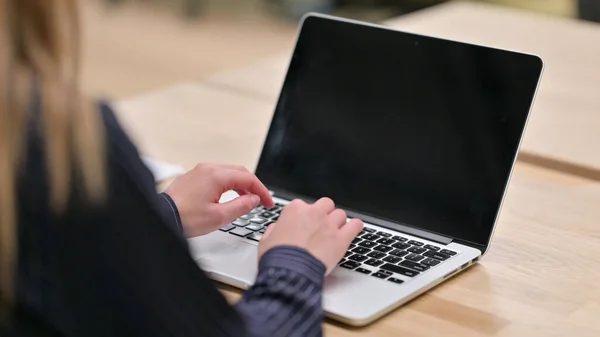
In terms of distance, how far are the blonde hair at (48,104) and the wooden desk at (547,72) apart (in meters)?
0.93

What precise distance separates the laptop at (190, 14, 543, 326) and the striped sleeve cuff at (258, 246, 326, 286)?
0.08m

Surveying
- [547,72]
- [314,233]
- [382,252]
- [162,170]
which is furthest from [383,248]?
[547,72]

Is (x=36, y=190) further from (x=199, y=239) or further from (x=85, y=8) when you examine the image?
(x=199, y=239)

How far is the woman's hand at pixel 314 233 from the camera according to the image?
3.17 ft

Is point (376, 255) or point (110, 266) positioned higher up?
point (110, 266)

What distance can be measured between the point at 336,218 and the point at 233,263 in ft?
0.41

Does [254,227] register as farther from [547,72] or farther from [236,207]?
[547,72]

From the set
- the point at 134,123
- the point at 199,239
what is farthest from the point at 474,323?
the point at 134,123

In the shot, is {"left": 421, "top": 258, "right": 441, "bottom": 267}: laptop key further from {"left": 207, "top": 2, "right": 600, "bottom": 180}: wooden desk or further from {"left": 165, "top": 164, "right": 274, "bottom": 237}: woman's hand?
{"left": 207, "top": 2, "right": 600, "bottom": 180}: wooden desk

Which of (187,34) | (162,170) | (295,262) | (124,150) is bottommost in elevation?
(187,34)

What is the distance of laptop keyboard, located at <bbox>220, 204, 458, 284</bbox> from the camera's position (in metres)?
1.05

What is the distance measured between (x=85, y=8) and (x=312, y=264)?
339mm

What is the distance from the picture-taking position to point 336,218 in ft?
3.39

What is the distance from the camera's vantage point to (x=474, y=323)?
99 centimetres
